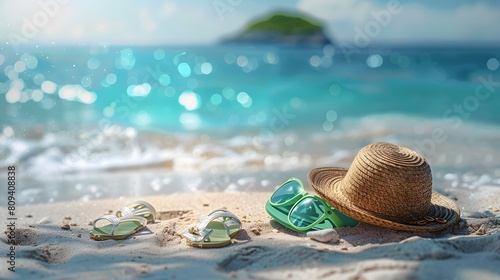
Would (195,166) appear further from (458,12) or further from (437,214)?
(458,12)

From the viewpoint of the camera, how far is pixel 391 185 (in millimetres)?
3309

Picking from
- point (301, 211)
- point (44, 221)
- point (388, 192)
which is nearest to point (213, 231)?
point (301, 211)

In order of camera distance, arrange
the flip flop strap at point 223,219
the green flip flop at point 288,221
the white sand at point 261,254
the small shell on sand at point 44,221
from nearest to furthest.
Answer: the white sand at point 261,254 < the flip flop strap at point 223,219 < the green flip flop at point 288,221 < the small shell on sand at point 44,221

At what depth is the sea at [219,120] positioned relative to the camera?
6035 mm

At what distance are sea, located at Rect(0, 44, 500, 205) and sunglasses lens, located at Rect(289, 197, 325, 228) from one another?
64.9 inches

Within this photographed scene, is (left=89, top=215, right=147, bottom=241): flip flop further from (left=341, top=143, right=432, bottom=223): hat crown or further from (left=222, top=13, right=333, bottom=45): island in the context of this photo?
(left=222, top=13, right=333, bottom=45): island

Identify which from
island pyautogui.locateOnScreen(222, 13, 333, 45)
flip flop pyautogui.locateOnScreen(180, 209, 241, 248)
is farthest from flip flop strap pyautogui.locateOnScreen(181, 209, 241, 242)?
island pyautogui.locateOnScreen(222, 13, 333, 45)

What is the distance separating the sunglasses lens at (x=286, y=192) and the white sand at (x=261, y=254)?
0.56 ft

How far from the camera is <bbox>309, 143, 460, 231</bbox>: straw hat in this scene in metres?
3.31

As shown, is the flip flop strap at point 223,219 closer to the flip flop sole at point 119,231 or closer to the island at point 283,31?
the flip flop sole at point 119,231

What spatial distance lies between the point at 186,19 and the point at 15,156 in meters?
13.6

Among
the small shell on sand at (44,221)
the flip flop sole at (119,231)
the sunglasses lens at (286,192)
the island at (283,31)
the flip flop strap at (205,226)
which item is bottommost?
the small shell on sand at (44,221)

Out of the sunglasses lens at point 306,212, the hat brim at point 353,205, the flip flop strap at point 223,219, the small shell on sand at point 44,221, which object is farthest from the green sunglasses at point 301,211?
the small shell on sand at point 44,221

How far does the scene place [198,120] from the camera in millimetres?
10789
